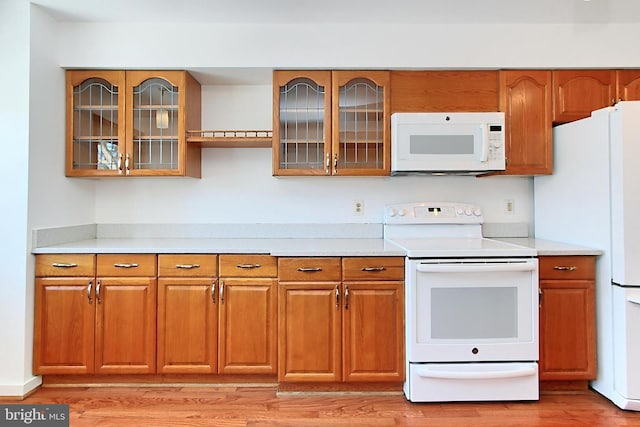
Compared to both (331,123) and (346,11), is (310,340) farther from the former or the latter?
(346,11)

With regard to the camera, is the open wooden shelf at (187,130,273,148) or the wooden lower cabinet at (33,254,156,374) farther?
the open wooden shelf at (187,130,273,148)

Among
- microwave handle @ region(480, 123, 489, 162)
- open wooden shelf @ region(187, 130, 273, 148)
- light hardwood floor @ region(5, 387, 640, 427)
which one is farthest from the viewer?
open wooden shelf @ region(187, 130, 273, 148)

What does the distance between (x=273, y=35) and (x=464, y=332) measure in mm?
2121

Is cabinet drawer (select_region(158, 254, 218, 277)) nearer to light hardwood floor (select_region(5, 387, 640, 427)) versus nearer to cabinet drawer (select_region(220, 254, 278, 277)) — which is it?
cabinet drawer (select_region(220, 254, 278, 277))

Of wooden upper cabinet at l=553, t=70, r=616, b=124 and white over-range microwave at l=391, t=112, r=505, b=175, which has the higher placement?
wooden upper cabinet at l=553, t=70, r=616, b=124

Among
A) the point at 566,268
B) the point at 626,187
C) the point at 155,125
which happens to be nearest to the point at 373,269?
the point at 566,268

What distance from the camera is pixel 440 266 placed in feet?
7.45

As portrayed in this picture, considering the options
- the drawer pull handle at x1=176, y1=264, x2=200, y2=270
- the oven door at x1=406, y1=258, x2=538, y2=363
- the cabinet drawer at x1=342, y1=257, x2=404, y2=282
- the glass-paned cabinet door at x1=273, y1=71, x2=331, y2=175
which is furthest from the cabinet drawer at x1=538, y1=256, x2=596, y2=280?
the drawer pull handle at x1=176, y1=264, x2=200, y2=270

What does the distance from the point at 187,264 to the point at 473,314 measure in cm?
163

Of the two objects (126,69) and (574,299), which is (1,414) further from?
(574,299)

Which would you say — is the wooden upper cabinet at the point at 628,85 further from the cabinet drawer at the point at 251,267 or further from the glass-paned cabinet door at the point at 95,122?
the glass-paned cabinet door at the point at 95,122

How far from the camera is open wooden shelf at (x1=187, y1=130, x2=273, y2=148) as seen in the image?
2.70 meters

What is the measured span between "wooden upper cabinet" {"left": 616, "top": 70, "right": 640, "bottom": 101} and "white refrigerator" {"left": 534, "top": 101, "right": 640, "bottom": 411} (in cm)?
50

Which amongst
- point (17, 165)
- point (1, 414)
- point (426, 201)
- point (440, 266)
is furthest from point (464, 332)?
point (17, 165)
